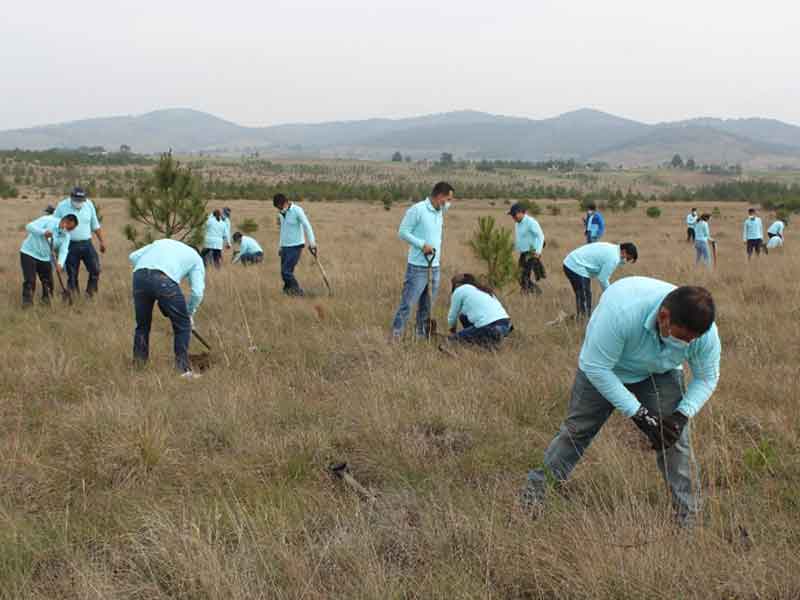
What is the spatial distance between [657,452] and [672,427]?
41cm

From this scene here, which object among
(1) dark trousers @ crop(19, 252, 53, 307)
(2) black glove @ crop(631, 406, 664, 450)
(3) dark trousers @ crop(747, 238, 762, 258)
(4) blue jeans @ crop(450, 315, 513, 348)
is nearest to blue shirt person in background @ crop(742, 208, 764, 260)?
(3) dark trousers @ crop(747, 238, 762, 258)

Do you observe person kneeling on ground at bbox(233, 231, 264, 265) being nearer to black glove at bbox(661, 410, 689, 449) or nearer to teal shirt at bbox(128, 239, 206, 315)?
teal shirt at bbox(128, 239, 206, 315)

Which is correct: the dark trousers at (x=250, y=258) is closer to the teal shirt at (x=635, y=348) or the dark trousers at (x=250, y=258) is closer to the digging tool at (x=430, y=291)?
the digging tool at (x=430, y=291)

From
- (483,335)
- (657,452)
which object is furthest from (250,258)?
(657,452)

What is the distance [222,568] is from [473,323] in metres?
4.11

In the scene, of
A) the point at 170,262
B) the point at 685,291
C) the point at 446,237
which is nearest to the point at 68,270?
the point at 170,262

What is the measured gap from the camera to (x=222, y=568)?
9.87 feet

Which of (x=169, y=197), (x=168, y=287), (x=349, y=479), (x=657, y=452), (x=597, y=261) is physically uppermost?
(x=169, y=197)

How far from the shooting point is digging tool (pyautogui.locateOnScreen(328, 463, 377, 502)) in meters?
3.70

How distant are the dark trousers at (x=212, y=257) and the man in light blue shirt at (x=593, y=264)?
7.07 meters

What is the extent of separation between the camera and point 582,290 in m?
7.83

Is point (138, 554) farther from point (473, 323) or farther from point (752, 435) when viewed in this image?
point (473, 323)

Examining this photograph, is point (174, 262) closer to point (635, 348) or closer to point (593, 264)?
point (635, 348)

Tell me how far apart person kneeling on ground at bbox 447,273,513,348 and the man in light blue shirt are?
131cm
